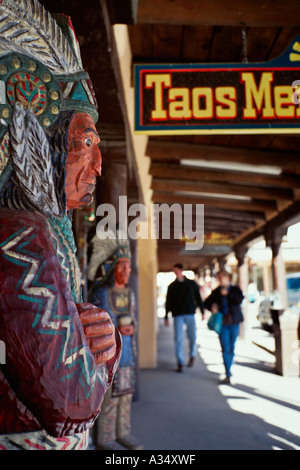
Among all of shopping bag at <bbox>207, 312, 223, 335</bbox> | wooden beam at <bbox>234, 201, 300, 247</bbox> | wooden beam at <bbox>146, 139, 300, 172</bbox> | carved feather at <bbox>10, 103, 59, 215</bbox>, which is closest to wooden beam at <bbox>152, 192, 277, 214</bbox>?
wooden beam at <bbox>234, 201, 300, 247</bbox>

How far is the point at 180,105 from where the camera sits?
225 cm

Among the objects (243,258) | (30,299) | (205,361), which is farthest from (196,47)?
(243,258)

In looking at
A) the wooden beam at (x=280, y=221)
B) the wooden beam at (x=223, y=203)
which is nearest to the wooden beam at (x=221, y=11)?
the wooden beam at (x=280, y=221)

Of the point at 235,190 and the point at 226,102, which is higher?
the point at 235,190

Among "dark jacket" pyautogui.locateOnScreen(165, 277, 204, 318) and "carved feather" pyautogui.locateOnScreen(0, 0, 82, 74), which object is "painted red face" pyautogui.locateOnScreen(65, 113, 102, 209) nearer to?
"carved feather" pyautogui.locateOnScreen(0, 0, 82, 74)

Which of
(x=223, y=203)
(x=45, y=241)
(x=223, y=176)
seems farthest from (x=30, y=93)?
(x=223, y=203)

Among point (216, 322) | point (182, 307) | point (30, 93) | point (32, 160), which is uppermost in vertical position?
point (30, 93)

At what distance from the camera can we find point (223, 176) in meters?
5.94

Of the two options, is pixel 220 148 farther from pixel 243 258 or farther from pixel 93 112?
pixel 243 258

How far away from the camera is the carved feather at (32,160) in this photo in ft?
2.81

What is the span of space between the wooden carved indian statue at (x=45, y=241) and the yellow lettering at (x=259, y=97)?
1361 mm

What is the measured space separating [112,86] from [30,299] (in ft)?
5.66

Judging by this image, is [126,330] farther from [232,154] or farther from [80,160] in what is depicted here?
[232,154]

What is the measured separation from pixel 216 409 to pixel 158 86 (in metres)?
3.04
